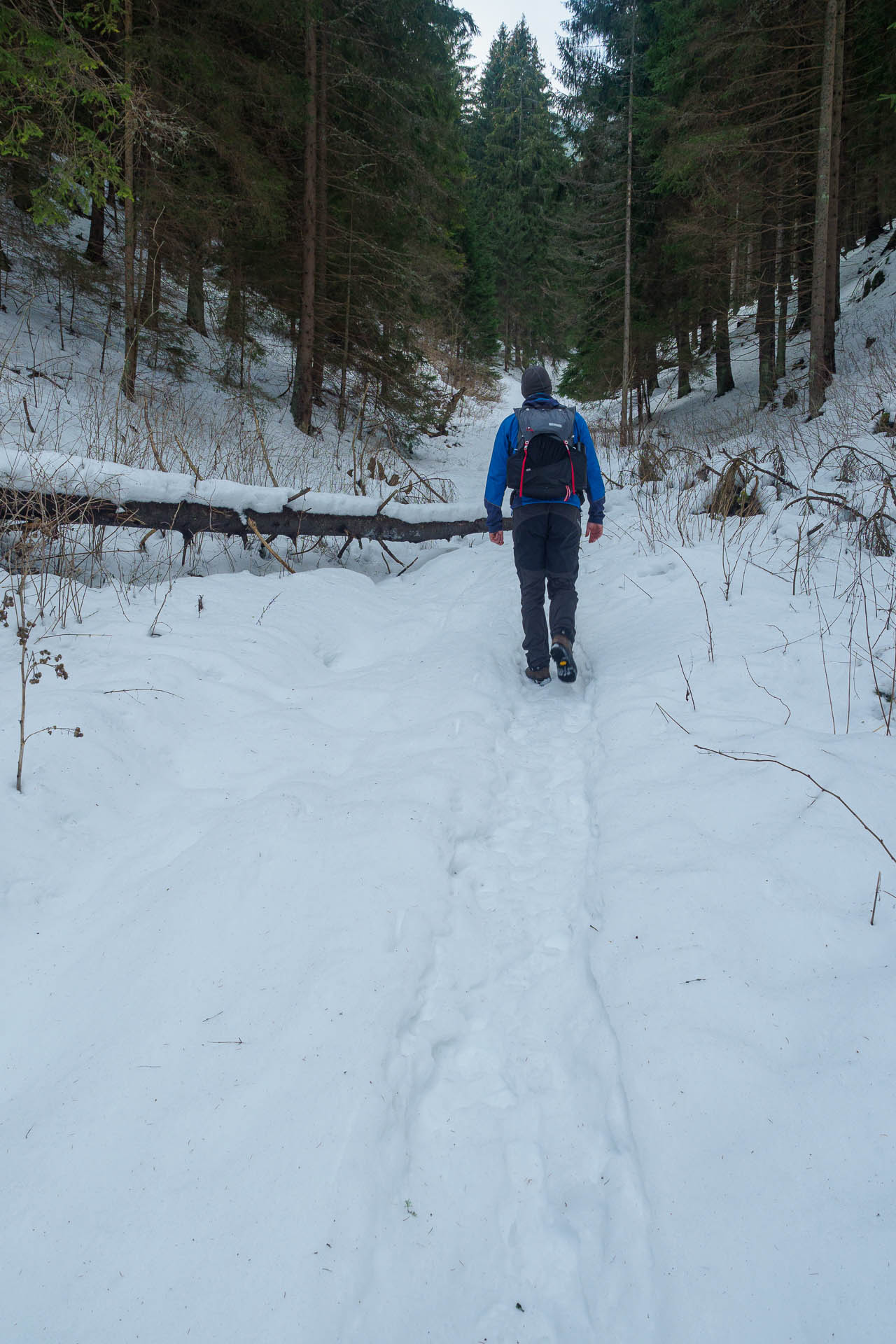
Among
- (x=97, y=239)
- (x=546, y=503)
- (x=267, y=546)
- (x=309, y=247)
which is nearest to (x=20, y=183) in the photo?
(x=97, y=239)

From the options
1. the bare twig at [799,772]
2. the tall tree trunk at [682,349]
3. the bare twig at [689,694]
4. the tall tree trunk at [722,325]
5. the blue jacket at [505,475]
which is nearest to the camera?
the bare twig at [799,772]

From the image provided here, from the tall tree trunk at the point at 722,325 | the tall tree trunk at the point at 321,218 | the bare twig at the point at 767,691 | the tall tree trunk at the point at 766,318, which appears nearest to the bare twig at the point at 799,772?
the bare twig at the point at 767,691

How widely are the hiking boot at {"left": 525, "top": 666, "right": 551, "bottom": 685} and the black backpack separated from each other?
1.18 m

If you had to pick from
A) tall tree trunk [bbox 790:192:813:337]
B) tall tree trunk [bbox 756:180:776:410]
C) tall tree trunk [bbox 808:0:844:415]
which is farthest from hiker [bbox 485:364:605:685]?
tall tree trunk [bbox 756:180:776:410]

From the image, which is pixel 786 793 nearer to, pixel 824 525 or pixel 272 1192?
pixel 272 1192

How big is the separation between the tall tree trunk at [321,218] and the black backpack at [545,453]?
31.0 ft

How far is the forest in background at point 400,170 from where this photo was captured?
28.0ft

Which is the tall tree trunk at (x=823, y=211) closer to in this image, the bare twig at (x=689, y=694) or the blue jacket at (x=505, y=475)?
the blue jacket at (x=505, y=475)

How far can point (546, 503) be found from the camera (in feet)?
14.6

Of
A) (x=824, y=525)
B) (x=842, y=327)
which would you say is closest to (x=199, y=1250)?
(x=824, y=525)

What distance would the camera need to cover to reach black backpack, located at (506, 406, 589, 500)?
4.37 metres

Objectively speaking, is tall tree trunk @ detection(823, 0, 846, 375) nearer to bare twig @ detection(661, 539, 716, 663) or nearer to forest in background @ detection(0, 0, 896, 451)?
forest in background @ detection(0, 0, 896, 451)

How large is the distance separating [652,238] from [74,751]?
18286 mm

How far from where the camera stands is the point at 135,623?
4.02 meters
